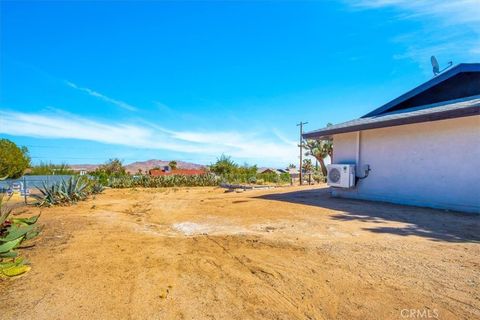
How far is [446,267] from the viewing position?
10.2ft

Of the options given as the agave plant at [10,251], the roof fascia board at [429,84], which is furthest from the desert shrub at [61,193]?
the roof fascia board at [429,84]

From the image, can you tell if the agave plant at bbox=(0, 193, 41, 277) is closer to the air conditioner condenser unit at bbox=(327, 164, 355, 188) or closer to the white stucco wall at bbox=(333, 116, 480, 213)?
the air conditioner condenser unit at bbox=(327, 164, 355, 188)

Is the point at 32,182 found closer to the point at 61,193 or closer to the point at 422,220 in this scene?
the point at 61,193

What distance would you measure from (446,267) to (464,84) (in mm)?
9468

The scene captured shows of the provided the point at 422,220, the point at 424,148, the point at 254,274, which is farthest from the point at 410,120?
the point at 254,274

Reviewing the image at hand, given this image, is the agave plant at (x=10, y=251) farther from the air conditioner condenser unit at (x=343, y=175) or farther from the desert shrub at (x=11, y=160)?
the desert shrub at (x=11, y=160)

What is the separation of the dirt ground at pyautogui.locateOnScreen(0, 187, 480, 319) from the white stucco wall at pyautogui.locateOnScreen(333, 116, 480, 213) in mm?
2427

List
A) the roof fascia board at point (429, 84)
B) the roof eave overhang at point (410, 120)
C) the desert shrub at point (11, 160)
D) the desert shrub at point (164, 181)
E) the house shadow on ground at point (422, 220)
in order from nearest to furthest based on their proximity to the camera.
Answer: the house shadow on ground at point (422, 220), the roof eave overhang at point (410, 120), the roof fascia board at point (429, 84), the desert shrub at point (164, 181), the desert shrub at point (11, 160)

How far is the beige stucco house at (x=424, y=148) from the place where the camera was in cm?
713

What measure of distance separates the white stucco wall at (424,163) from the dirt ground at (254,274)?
243 cm

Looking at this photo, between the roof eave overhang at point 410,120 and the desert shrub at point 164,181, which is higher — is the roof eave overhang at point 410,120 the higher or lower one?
the higher one

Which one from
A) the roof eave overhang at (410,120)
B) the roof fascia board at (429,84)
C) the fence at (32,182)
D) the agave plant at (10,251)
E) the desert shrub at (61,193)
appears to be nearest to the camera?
the agave plant at (10,251)

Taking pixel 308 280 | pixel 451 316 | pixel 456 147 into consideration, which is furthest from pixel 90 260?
pixel 456 147

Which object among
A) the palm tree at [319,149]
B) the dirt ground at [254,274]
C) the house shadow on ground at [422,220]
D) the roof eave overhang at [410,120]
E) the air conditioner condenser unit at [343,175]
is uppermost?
the palm tree at [319,149]
